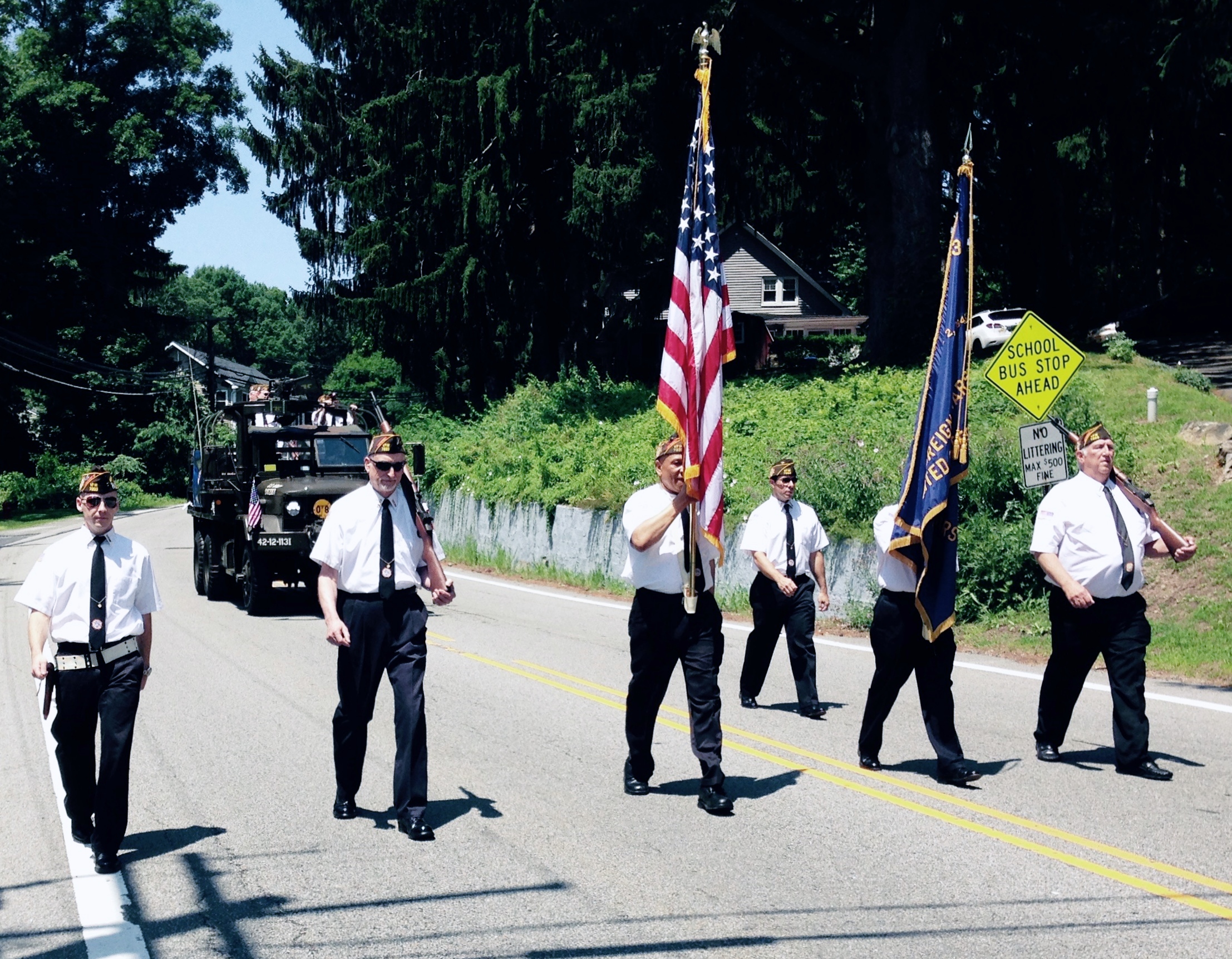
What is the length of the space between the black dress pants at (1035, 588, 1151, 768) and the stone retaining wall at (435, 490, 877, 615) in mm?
5094

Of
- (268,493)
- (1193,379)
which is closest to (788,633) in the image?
(268,493)

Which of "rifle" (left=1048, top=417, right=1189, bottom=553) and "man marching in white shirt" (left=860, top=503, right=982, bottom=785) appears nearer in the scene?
"man marching in white shirt" (left=860, top=503, right=982, bottom=785)

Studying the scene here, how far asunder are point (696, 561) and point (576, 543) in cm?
1592

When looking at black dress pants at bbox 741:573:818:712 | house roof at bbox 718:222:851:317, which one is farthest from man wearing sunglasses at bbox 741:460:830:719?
house roof at bbox 718:222:851:317

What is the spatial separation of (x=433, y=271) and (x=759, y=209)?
9797 mm

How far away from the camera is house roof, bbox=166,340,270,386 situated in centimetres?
9400

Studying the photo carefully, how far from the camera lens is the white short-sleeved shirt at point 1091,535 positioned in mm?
8180

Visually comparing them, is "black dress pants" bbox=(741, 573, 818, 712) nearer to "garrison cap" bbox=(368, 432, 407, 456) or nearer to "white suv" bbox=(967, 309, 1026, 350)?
"garrison cap" bbox=(368, 432, 407, 456)

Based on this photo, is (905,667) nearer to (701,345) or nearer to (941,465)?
(941,465)

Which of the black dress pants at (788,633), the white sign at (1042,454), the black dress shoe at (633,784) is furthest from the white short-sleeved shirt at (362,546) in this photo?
the white sign at (1042,454)

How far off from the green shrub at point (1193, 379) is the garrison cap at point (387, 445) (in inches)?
763

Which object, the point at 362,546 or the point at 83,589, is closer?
the point at 83,589

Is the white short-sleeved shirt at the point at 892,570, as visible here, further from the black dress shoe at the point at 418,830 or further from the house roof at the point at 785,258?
the house roof at the point at 785,258

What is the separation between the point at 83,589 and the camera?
6.67m
